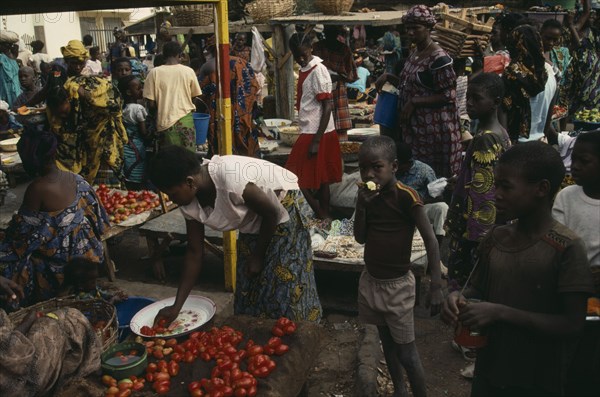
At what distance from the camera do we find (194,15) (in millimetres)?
9445

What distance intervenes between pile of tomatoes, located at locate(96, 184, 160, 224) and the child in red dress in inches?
63.0

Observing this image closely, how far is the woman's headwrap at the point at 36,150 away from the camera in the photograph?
4164 millimetres

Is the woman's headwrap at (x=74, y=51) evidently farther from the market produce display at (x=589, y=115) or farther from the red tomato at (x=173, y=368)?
the market produce display at (x=589, y=115)

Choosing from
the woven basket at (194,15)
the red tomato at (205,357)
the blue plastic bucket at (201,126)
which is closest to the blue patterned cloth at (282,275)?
the red tomato at (205,357)

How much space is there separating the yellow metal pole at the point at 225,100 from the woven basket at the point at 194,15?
5.41m

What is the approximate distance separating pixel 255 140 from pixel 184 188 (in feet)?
17.2

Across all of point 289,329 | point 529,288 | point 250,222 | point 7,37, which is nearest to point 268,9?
point 7,37

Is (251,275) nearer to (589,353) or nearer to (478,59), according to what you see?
(589,353)

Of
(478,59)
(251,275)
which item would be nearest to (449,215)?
(251,275)

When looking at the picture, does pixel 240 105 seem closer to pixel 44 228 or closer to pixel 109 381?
pixel 44 228

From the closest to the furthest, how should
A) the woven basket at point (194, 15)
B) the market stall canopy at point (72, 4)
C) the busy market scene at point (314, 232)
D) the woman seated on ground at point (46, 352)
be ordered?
the busy market scene at point (314, 232)
the woman seated on ground at point (46, 352)
the market stall canopy at point (72, 4)
the woven basket at point (194, 15)

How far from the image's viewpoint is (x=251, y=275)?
3572mm

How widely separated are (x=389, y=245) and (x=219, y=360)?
118 centimetres

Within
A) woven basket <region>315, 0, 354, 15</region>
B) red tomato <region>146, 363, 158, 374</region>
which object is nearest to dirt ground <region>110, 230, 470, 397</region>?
red tomato <region>146, 363, 158, 374</region>
